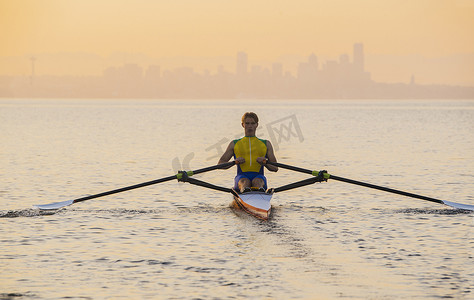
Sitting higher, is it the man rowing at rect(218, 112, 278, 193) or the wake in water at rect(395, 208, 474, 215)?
the man rowing at rect(218, 112, 278, 193)

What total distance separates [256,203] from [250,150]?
1.57 m

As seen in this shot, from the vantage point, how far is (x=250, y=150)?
63.1ft

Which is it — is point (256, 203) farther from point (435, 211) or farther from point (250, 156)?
point (435, 211)

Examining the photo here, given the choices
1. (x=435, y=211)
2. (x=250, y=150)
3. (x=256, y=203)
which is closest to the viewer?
(x=256, y=203)

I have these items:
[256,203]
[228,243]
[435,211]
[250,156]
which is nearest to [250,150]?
[250,156]

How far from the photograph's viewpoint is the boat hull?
18.1 meters

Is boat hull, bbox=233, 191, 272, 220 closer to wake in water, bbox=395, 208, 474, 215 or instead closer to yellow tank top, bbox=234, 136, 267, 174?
yellow tank top, bbox=234, 136, 267, 174

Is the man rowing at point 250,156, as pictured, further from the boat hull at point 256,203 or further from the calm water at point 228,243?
the calm water at point 228,243

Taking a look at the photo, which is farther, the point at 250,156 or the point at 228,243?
the point at 250,156

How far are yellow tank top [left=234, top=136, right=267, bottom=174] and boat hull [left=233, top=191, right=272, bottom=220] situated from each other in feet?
2.70

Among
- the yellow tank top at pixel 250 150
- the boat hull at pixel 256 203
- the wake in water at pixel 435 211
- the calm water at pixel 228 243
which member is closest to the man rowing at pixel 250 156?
the yellow tank top at pixel 250 150

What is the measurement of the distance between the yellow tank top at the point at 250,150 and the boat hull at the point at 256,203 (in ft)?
2.70

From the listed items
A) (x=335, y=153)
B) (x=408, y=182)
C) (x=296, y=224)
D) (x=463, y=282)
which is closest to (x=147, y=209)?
(x=296, y=224)

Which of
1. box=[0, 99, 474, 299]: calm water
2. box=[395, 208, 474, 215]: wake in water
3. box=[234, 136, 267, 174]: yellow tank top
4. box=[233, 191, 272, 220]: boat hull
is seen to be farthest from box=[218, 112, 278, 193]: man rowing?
box=[395, 208, 474, 215]: wake in water
